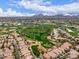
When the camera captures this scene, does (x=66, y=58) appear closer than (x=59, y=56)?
Yes

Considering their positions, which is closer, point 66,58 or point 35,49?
point 66,58

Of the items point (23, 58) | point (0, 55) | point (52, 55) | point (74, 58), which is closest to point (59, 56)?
point (52, 55)

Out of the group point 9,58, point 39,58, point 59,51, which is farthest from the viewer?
point 59,51

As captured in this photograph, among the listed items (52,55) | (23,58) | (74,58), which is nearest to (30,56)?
(23,58)

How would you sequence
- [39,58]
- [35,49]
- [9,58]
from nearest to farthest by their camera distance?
[9,58] < [39,58] < [35,49]

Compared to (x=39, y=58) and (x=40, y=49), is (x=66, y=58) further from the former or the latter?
(x=40, y=49)

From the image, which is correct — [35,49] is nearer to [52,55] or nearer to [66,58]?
[52,55]

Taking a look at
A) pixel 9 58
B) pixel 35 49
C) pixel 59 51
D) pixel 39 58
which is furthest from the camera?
pixel 35 49

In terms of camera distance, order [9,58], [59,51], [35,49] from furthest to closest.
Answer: [35,49], [59,51], [9,58]
